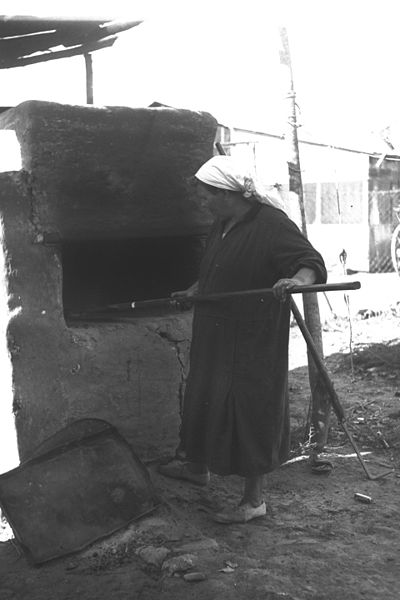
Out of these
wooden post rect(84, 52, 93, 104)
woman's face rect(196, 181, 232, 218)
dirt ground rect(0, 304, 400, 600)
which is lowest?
dirt ground rect(0, 304, 400, 600)

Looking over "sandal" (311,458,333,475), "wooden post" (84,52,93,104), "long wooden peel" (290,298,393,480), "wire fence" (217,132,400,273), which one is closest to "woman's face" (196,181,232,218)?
"long wooden peel" (290,298,393,480)

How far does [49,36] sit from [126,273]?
1641 millimetres

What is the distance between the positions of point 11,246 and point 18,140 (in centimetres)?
49

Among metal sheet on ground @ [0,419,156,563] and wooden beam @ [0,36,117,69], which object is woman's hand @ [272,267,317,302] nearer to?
metal sheet on ground @ [0,419,156,563]

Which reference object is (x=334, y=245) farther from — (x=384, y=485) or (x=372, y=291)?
(x=384, y=485)

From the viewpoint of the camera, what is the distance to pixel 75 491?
10.5ft

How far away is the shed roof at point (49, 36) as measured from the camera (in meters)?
4.13

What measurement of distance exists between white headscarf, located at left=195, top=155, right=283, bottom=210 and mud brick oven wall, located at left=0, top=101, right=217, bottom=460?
47 cm

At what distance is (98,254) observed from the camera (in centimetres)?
402

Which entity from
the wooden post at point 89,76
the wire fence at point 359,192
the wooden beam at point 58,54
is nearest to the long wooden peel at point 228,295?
the wooden post at point 89,76

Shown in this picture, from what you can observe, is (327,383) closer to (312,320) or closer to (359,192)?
(312,320)

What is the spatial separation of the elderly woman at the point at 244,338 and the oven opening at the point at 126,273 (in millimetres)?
741

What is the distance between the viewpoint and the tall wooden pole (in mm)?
4039

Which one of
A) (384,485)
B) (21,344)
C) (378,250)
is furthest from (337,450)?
(378,250)
